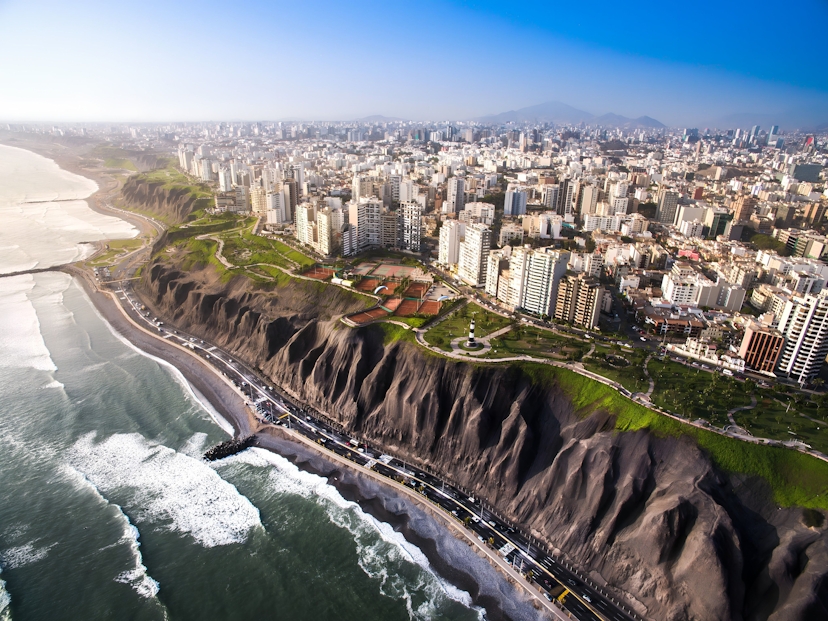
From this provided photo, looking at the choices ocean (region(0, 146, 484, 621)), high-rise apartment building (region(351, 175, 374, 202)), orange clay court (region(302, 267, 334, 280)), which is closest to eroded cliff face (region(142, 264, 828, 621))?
ocean (region(0, 146, 484, 621))

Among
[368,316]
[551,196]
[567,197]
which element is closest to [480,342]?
[368,316]

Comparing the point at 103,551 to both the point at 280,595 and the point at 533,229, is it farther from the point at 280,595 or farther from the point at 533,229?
the point at 533,229

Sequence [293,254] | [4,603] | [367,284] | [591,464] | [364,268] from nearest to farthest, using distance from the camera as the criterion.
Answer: [4,603] → [591,464] → [367,284] → [364,268] → [293,254]

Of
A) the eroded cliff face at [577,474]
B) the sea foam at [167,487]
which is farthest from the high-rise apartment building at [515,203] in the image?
the sea foam at [167,487]

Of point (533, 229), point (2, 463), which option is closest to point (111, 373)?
point (2, 463)

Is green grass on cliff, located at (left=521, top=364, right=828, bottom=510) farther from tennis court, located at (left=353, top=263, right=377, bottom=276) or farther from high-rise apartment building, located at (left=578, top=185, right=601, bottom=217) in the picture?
high-rise apartment building, located at (left=578, top=185, right=601, bottom=217)

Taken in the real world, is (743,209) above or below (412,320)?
above

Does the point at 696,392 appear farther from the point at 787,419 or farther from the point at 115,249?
the point at 115,249

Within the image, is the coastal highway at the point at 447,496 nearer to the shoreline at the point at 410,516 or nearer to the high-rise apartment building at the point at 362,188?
the shoreline at the point at 410,516
